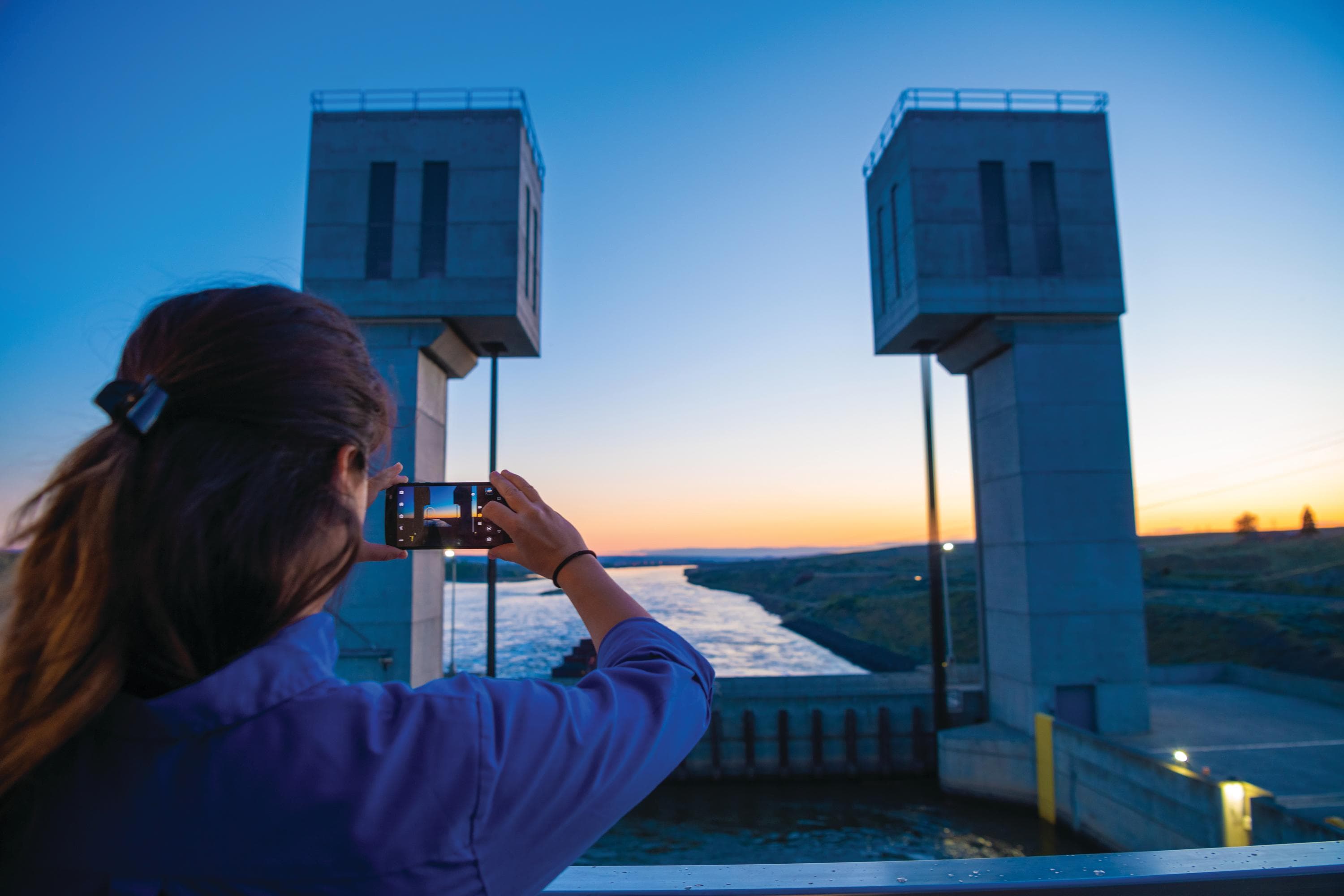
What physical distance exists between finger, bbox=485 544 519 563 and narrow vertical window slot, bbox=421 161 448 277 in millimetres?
14622

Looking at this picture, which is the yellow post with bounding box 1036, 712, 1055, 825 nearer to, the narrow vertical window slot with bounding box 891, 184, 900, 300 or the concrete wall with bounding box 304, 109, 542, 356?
the narrow vertical window slot with bounding box 891, 184, 900, 300

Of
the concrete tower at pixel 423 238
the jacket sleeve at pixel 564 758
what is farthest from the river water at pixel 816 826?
the jacket sleeve at pixel 564 758

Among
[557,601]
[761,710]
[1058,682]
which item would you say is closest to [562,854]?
[1058,682]

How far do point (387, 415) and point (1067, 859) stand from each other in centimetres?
160

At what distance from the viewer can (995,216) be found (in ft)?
50.8

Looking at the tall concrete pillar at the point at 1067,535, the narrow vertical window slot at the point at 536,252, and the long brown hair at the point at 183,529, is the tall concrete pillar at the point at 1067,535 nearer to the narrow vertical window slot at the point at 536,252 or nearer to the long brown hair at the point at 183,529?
the narrow vertical window slot at the point at 536,252

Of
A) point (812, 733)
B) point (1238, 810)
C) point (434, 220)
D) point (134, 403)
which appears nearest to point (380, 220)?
point (434, 220)

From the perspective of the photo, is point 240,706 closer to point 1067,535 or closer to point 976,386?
point 1067,535

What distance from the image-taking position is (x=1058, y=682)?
45.2 ft

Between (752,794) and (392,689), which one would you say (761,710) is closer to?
(752,794)

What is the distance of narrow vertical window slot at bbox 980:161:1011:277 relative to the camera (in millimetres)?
15266

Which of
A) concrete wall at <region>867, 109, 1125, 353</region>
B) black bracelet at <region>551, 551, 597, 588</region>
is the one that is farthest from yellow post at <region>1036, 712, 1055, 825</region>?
black bracelet at <region>551, 551, 597, 588</region>

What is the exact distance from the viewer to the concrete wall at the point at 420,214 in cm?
1441

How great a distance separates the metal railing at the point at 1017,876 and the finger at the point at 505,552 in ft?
2.08
